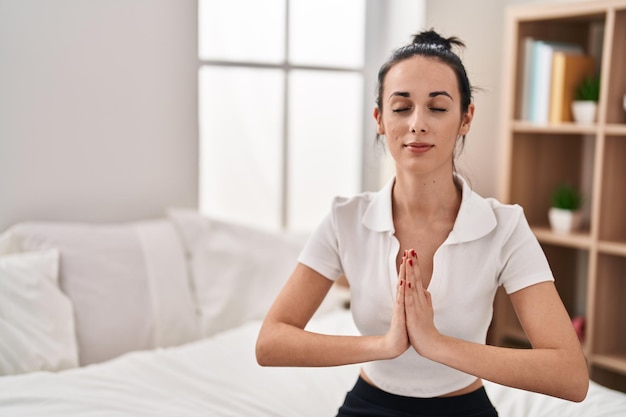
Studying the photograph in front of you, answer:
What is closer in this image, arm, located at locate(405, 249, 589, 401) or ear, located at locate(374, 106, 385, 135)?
arm, located at locate(405, 249, 589, 401)

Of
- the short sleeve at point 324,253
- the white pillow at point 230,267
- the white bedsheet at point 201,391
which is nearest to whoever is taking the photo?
the short sleeve at point 324,253

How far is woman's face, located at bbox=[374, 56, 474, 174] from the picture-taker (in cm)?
137

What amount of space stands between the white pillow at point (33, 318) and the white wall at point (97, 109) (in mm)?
282

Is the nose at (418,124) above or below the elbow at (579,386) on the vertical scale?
above

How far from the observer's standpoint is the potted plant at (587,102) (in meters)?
2.64

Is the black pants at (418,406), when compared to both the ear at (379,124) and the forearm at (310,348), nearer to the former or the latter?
the forearm at (310,348)

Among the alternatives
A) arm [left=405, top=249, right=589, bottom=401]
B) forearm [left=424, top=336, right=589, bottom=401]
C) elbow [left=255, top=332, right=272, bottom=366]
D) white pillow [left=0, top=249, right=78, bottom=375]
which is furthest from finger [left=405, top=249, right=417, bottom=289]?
white pillow [left=0, top=249, right=78, bottom=375]

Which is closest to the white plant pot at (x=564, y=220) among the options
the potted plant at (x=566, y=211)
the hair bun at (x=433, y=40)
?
the potted plant at (x=566, y=211)

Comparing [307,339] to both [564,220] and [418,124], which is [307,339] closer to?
[418,124]

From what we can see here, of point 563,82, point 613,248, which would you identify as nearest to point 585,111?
point 563,82

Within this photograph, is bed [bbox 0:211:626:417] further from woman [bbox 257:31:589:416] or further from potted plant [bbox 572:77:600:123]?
potted plant [bbox 572:77:600:123]

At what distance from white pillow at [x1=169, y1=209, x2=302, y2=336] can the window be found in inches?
10.7

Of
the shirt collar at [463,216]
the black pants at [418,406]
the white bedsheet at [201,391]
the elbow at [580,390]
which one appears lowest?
the white bedsheet at [201,391]

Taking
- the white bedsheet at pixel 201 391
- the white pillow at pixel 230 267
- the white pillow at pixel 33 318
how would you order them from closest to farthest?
the white bedsheet at pixel 201 391 → the white pillow at pixel 33 318 → the white pillow at pixel 230 267
